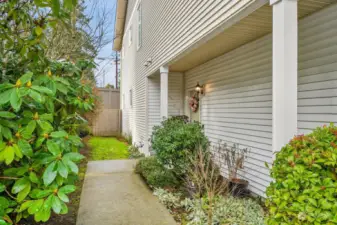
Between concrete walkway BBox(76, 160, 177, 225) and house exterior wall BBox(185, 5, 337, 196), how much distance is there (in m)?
2.04

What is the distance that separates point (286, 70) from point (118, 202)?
3573mm

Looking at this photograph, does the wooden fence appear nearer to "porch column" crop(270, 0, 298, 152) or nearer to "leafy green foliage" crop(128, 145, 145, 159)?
"leafy green foliage" crop(128, 145, 145, 159)

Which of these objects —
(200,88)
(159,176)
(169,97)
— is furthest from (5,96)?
(169,97)

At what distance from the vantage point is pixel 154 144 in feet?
18.1

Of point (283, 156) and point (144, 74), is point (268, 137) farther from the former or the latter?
point (144, 74)

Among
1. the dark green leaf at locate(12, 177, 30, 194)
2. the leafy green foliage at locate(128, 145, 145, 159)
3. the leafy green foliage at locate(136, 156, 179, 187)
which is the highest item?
the dark green leaf at locate(12, 177, 30, 194)

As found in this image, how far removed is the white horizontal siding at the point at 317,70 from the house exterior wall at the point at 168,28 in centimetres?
120

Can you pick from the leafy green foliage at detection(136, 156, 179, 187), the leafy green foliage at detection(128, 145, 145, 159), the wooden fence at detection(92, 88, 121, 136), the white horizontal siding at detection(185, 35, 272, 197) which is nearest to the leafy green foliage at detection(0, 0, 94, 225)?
the leafy green foliage at detection(136, 156, 179, 187)

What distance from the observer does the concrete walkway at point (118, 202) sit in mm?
3776

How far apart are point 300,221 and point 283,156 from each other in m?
0.52

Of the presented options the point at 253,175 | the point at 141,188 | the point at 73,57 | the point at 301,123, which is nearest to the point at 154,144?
the point at 141,188

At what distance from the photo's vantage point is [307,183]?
6.03 ft

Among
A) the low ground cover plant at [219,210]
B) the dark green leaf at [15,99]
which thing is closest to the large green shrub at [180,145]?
the low ground cover plant at [219,210]

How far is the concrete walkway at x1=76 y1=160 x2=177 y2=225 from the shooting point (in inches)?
149
